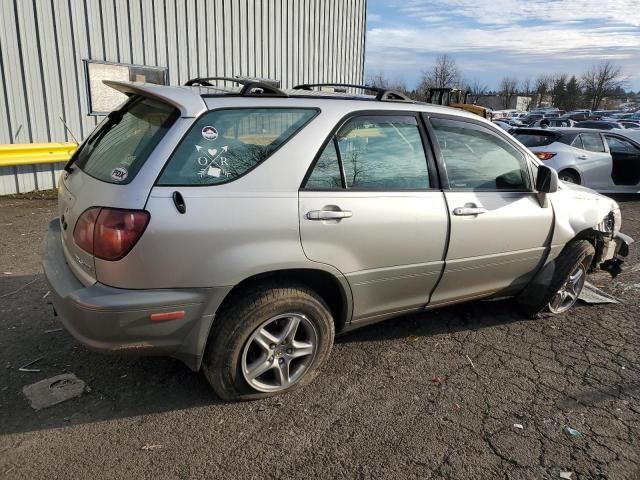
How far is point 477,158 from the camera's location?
3508 mm

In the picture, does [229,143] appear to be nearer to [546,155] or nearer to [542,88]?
[546,155]

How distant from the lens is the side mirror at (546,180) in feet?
11.9

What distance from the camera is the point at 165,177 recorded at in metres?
2.37

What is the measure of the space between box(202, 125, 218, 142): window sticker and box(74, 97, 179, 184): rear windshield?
164 mm

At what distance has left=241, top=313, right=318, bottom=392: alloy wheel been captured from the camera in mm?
2766

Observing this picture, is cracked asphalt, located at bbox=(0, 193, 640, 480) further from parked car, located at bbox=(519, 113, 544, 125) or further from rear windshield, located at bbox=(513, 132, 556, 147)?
parked car, located at bbox=(519, 113, 544, 125)

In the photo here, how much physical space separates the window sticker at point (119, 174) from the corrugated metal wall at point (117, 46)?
A: 6.82 m

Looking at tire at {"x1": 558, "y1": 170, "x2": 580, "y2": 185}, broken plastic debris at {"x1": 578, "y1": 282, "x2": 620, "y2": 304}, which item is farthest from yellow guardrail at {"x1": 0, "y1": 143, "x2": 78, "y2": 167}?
tire at {"x1": 558, "y1": 170, "x2": 580, "y2": 185}

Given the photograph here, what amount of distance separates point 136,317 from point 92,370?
1.06m

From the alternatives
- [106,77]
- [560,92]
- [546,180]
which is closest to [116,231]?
[546,180]

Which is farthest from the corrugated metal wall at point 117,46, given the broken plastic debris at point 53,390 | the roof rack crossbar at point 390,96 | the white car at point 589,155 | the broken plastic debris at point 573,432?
the broken plastic debris at point 573,432

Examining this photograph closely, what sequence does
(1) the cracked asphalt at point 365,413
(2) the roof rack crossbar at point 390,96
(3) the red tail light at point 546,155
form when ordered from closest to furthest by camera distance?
(1) the cracked asphalt at point 365,413 → (2) the roof rack crossbar at point 390,96 → (3) the red tail light at point 546,155

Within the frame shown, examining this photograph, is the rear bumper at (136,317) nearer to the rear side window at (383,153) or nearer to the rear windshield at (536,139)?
the rear side window at (383,153)

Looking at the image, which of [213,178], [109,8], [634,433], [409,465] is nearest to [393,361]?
[409,465]
